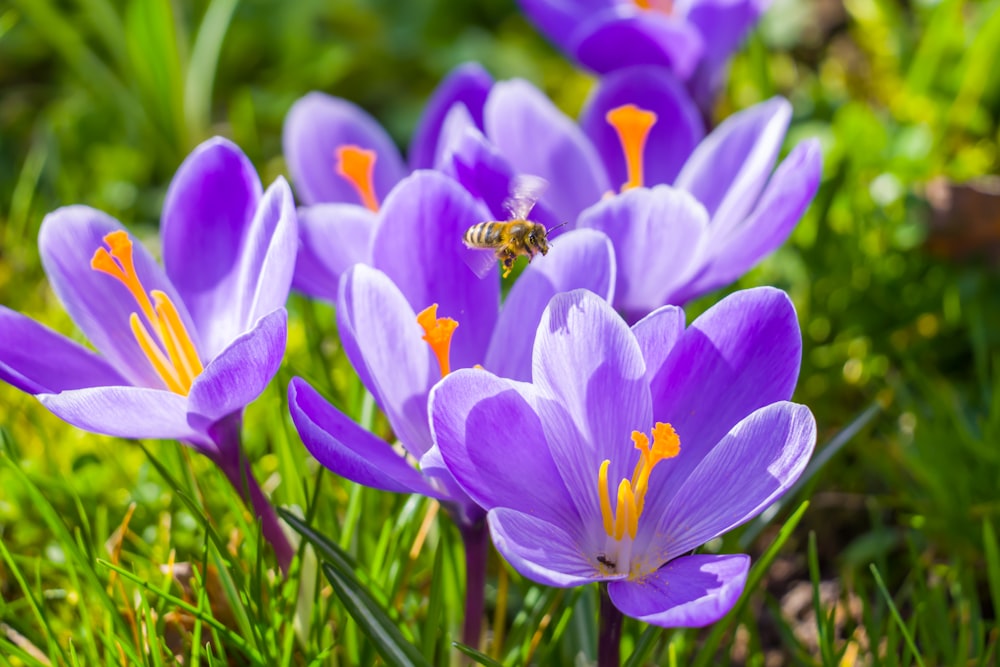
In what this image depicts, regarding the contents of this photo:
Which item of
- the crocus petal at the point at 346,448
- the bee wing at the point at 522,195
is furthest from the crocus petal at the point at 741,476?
the bee wing at the point at 522,195

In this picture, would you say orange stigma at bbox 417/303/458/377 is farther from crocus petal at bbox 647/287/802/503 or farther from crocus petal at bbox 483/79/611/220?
crocus petal at bbox 483/79/611/220

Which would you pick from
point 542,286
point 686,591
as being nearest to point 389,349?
point 542,286

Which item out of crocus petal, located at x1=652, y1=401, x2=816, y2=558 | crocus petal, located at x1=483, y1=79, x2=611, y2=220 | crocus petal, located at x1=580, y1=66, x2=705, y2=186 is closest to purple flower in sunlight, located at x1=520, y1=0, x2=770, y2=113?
crocus petal, located at x1=580, y1=66, x2=705, y2=186

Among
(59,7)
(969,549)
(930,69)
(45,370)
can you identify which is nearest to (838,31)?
(930,69)

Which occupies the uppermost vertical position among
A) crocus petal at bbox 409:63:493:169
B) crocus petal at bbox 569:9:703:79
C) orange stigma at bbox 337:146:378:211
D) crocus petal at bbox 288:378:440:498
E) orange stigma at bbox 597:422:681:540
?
crocus petal at bbox 569:9:703:79

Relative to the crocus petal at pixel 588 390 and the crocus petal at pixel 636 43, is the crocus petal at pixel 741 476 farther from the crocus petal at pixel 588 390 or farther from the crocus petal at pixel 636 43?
the crocus petal at pixel 636 43

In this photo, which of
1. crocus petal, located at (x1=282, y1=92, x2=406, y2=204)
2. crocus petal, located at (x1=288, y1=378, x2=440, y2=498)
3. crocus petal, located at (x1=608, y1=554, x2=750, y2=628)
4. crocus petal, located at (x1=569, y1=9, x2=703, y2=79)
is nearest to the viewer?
crocus petal, located at (x1=608, y1=554, x2=750, y2=628)
